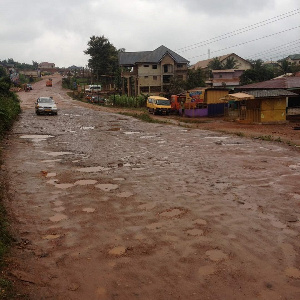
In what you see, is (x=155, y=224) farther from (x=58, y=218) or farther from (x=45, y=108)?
(x=45, y=108)

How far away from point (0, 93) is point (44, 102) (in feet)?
11.9

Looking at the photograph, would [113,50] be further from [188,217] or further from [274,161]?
[188,217]

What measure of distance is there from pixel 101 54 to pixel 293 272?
193 feet

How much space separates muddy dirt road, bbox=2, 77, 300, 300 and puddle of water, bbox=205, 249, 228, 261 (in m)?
0.02

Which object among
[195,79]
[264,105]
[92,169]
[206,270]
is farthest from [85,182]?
[195,79]

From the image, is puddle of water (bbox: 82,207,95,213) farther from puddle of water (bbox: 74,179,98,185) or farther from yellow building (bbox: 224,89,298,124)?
yellow building (bbox: 224,89,298,124)

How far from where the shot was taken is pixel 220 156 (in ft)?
43.9

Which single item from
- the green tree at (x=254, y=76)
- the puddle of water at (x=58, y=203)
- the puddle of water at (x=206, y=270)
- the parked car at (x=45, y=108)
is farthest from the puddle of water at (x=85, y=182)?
the green tree at (x=254, y=76)

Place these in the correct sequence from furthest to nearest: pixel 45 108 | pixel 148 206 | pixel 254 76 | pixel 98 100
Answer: pixel 254 76, pixel 98 100, pixel 45 108, pixel 148 206

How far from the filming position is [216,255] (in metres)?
5.38

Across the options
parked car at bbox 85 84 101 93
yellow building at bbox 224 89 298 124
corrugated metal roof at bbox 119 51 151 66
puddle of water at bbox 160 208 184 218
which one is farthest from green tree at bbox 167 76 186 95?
puddle of water at bbox 160 208 184 218

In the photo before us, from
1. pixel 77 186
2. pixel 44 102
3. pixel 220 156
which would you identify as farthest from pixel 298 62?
pixel 77 186

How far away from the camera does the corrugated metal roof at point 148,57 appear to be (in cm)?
4806

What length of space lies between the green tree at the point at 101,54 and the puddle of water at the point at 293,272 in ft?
187
